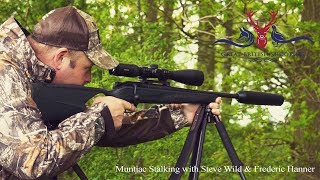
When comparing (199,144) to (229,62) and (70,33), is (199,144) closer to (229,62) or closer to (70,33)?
(70,33)

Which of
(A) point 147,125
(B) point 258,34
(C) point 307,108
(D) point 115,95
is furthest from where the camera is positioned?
(B) point 258,34

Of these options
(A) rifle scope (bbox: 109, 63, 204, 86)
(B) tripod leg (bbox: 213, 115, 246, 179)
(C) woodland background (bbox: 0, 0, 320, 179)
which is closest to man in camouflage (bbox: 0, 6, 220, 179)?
(B) tripod leg (bbox: 213, 115, 246, 179)

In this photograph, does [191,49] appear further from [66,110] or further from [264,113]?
[66,110]

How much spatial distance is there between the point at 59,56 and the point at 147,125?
3.46ft

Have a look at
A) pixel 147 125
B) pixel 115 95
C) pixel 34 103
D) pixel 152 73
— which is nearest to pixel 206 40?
pixel 147 125

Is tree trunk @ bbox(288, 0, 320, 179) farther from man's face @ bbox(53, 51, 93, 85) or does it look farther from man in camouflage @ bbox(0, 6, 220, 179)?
man's face @ bbox(53, 51, 93, 85)

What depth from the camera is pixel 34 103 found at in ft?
11.4

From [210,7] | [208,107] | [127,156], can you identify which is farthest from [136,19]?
[208,107]

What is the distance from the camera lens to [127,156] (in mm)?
6449

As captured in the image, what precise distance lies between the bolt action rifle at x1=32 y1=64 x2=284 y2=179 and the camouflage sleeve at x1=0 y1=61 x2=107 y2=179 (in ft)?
0.52

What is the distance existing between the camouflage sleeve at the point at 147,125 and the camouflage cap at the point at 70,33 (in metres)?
0.75

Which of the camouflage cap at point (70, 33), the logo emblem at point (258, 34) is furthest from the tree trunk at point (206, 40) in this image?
the camouflage cap at point (70, 33)

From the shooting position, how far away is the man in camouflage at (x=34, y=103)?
3.34 metres

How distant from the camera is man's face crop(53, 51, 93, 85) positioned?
364 centimetres
